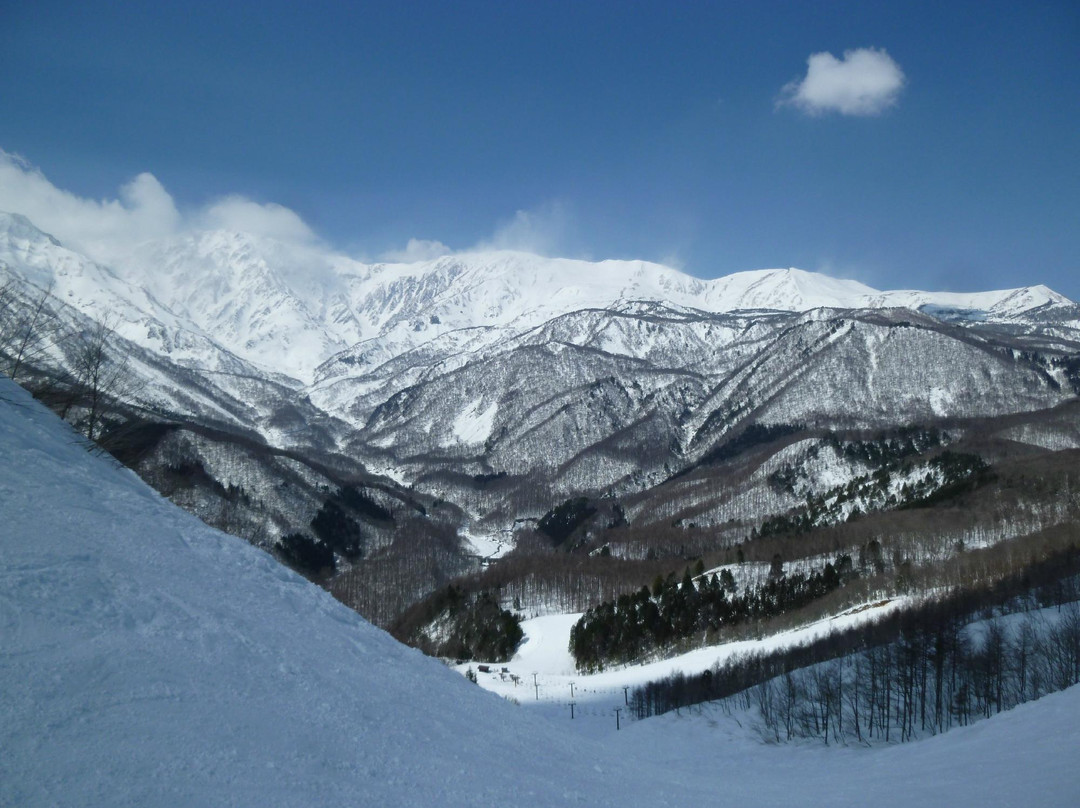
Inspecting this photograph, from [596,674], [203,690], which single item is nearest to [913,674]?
[596,674]

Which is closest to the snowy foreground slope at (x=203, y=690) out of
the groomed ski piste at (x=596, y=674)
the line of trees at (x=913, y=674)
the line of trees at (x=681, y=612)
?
the line of trees at (x=913, y=674)

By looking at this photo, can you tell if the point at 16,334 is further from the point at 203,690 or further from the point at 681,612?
the point at 681,612

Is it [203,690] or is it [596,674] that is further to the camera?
[596,674]

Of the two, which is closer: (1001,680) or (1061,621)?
(1001,680)

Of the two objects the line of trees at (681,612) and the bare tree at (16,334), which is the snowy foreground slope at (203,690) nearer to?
the bare tree at (16,334)

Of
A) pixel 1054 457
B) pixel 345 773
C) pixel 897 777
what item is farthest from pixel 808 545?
pixel 345 773

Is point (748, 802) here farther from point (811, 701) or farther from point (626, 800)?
point (811, 701)
